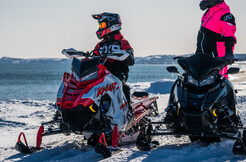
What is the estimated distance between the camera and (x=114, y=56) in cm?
511

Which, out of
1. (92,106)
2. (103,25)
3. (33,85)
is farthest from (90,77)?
(33,85)

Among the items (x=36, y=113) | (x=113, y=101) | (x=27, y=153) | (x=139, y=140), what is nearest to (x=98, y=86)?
(x=113, y=101)

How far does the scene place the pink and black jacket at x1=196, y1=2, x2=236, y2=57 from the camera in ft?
17.3

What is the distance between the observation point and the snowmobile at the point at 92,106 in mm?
4641

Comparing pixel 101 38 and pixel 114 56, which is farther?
pixel 101 38

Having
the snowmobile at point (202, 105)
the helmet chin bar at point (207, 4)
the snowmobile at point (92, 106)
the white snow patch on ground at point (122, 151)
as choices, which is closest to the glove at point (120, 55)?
the snowmobile at point (92, 106)

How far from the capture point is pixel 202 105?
4199 mm

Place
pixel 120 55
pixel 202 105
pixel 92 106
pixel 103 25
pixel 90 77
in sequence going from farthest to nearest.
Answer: pixel 103 25 → pixel 120 55 → pixel 90 77 → pixel 92 106 → pixel 202 105

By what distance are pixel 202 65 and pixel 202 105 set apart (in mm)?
547

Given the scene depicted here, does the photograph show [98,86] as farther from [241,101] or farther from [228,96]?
[241,101]

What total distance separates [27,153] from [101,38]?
240cm

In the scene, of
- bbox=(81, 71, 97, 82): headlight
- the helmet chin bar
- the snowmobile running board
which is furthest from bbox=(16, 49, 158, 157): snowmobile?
the helmet chin bar

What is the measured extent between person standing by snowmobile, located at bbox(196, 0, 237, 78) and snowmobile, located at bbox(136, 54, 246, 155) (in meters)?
0.86

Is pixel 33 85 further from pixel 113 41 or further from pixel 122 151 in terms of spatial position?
pixel 122 151
